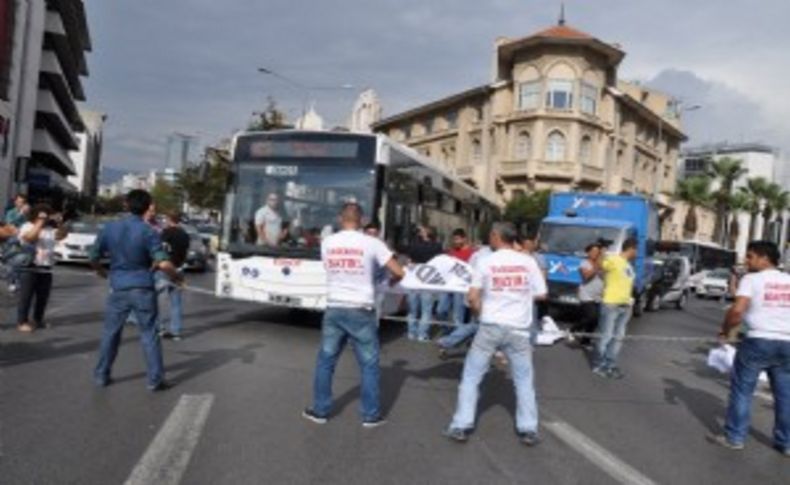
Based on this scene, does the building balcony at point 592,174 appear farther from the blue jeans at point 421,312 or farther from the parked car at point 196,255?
the blue jeans at point 421,312

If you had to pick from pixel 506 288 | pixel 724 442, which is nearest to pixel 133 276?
pixel 506 288

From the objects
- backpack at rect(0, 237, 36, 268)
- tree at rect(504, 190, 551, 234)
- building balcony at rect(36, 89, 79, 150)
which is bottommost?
backpack at rect(0, 237, 36, 268)

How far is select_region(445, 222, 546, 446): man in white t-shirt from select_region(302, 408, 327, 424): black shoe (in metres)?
1.03

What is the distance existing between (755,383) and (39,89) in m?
55.5

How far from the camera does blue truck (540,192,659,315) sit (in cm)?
1820

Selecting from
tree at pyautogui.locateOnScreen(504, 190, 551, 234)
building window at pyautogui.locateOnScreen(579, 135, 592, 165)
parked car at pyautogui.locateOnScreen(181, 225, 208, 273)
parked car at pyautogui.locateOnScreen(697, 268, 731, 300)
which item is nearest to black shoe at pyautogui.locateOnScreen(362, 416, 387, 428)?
parked car at pyautogui.locateOnScreen(181, 225, 208, 273)

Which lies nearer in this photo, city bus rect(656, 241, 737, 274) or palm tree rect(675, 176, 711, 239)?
city bus rect(656, 241, 737, 274)

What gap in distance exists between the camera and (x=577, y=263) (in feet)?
59.9

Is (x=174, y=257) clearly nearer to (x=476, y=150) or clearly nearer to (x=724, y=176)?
(x=476, y=150)

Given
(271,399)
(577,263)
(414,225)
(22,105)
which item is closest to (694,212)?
(22,105)

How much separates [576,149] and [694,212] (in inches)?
1145

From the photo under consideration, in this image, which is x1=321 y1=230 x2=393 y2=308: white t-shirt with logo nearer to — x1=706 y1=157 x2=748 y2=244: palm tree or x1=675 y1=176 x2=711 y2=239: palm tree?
x1=675 y1=176 x2=711 y2=239: palm tree

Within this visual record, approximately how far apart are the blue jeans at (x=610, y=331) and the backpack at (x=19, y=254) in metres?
7.44

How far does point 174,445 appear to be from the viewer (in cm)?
598
